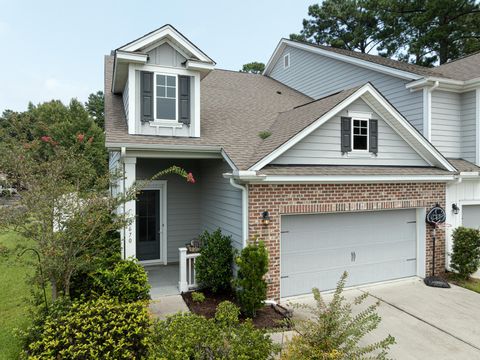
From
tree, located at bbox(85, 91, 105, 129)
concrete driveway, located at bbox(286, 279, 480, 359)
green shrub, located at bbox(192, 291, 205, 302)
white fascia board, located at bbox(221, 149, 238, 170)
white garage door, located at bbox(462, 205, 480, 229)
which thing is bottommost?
concrete driveway, located at bbox(286, 279, 480, 359)

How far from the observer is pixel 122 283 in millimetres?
6402

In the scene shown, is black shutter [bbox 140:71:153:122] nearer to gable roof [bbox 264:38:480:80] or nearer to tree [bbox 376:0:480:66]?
gable roof [bbox 264:38:480:80]

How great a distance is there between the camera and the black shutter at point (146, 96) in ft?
26.8

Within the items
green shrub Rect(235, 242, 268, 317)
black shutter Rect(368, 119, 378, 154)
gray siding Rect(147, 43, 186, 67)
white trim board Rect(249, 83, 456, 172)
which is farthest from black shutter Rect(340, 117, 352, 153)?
gray siding Rect(147, 43, 186, 67)

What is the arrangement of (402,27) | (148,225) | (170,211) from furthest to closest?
(402,27) → (170,211) → (148,225)

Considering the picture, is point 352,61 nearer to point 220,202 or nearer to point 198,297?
point 220,202

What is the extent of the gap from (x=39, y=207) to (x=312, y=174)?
5330mm

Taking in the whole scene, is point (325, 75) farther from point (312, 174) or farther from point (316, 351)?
point (316, 351)

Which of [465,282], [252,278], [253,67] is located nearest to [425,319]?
[465,282]

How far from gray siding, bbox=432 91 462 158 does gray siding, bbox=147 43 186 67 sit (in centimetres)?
794

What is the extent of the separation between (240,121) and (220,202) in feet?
9.29

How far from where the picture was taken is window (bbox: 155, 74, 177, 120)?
27.5 feet

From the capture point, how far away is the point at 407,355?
5.25 metres

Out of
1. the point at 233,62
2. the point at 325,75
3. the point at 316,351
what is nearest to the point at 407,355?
the point at 316,351
